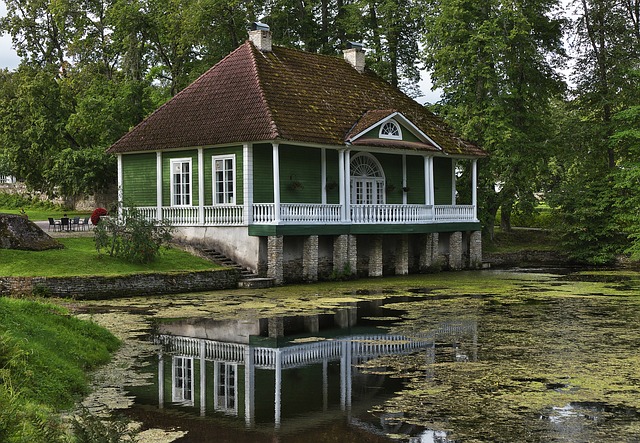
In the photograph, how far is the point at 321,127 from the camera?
1314 inches

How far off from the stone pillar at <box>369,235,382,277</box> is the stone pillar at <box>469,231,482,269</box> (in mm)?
6304

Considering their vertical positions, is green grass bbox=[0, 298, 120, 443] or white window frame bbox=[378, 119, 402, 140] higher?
white window frame bbox=[378, 119, 402, 140]

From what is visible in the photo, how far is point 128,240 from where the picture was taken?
28.5 metres

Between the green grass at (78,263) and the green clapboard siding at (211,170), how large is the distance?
323 centimetres

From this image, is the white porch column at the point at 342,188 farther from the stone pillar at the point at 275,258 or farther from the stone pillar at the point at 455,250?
the stone pillar at the point at 455,250

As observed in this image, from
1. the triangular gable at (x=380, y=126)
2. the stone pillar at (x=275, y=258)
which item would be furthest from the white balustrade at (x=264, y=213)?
the triangular gable at (x=380, y=126)

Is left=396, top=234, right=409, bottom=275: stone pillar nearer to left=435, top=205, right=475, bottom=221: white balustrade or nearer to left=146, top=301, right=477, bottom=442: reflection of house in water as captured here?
left=435, top=205, right=475, bottom=221: white balustrade

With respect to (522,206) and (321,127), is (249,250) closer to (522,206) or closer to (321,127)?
(321,127)

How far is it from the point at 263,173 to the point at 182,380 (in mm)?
19500

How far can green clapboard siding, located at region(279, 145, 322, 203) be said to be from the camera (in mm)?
32938

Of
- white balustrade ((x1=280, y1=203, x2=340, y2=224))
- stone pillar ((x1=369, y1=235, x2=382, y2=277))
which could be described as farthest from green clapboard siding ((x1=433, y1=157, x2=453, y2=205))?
white balustrade ((x1=280, y1=203, x2=340, y2=224))

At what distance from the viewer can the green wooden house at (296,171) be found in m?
31.6

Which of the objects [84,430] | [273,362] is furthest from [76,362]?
[84,430]

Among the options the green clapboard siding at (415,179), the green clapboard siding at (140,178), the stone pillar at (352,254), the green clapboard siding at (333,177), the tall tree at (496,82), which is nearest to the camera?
the stone pillar at (352,254)
